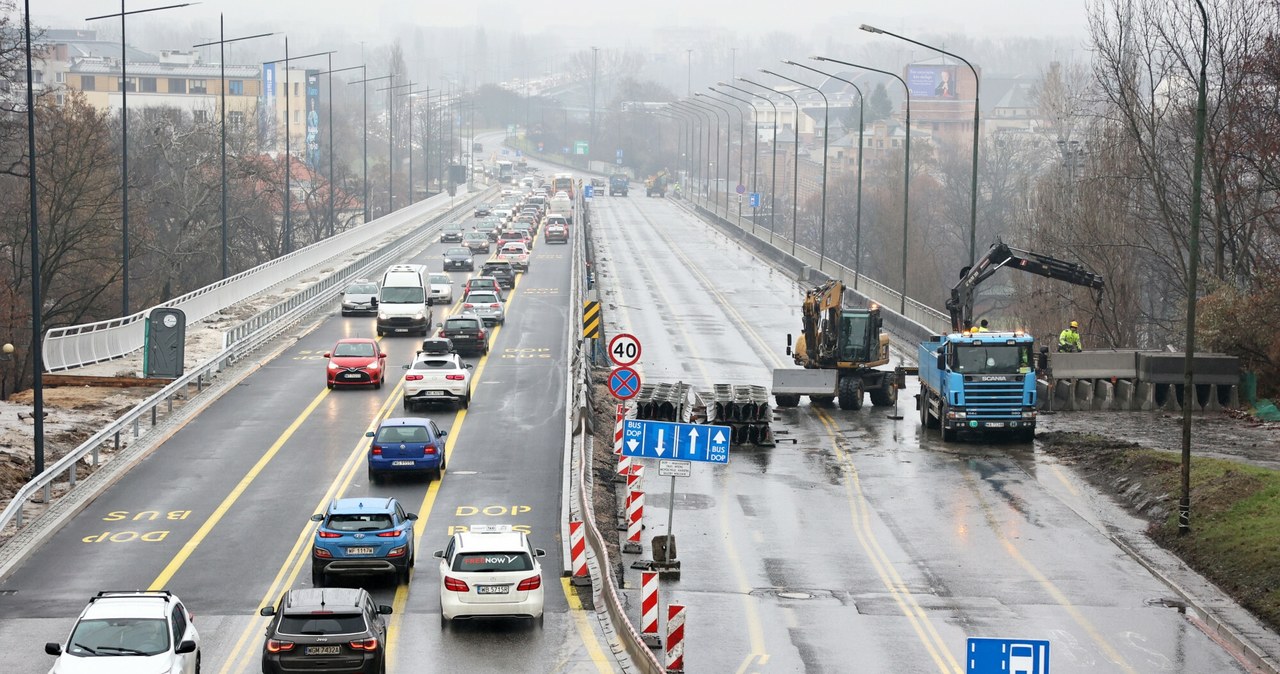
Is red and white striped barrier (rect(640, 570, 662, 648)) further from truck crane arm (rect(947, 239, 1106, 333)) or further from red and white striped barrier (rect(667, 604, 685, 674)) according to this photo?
truck crane arm (rect(947, 239, 1106, 333))

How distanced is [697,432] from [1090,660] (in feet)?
21.1

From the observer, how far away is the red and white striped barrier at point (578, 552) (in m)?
26.1

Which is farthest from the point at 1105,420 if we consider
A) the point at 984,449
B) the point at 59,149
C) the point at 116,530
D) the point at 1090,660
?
the point at 59,149

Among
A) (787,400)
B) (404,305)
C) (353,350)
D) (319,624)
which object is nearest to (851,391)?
(787,400)

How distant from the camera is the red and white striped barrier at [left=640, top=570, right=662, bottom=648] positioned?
22453mm

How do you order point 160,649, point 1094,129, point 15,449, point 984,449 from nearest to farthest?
point 160,649, point 15,449, point 984,449, point 1094,129

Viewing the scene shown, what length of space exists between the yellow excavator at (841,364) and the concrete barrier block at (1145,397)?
6636 mm

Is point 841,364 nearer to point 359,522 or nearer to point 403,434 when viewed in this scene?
point 403,434

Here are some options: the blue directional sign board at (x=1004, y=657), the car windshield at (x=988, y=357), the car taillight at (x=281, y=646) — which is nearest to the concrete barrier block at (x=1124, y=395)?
the car windshield at (x=988, y=357)

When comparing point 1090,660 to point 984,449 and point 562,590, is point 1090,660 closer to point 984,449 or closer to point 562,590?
point 562,590

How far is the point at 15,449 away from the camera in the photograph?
3544cm

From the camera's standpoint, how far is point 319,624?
65.2 feet

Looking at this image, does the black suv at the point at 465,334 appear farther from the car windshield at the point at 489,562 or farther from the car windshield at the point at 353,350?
the car windshield at the point at 489,562

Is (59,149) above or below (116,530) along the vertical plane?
above
